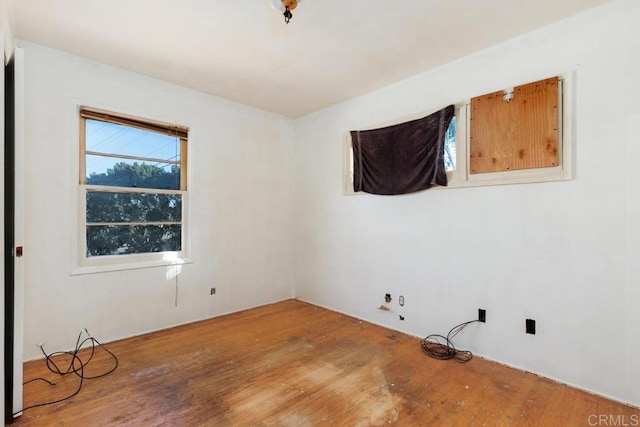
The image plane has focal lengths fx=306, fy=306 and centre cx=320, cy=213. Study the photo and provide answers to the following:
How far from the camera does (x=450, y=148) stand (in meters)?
2.93

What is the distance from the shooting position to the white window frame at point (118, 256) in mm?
2846

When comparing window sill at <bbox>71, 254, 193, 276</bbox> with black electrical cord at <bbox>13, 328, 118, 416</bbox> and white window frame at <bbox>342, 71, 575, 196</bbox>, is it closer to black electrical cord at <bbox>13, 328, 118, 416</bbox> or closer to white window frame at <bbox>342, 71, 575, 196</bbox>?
black electrical cord at <bbox>13, 328, 118, 416</bbox>

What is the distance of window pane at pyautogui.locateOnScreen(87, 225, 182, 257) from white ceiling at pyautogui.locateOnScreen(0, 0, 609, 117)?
5.28 feet

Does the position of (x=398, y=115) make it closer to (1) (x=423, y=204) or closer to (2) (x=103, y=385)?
(1) (x=423, y=204)

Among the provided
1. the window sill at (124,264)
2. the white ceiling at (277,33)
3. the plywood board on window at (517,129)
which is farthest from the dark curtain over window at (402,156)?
the window sill at (124,264)

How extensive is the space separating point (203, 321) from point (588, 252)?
145 inches

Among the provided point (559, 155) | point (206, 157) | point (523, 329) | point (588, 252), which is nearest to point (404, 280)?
point (523, 329)

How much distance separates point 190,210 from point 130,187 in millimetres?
636

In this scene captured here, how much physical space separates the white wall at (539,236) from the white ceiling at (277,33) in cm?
22

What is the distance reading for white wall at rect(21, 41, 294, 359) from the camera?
2.63 m

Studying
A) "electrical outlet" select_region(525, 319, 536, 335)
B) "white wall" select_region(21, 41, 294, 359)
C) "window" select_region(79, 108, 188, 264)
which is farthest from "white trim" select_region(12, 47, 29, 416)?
"electrical outlet" select_region(525, 319, 536, 335)

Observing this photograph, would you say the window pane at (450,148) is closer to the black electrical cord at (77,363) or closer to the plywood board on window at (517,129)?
the plywood board on window at (517,129)

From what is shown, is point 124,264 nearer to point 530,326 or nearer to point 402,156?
point 402,156

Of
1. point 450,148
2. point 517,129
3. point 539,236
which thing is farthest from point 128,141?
point 539,236
